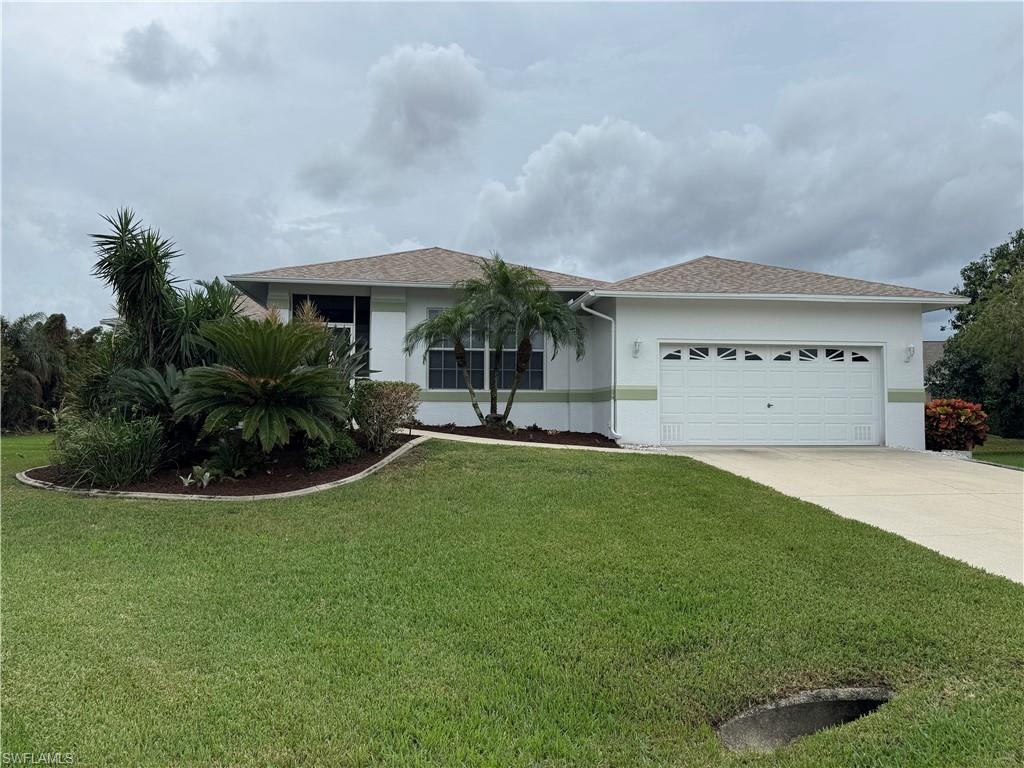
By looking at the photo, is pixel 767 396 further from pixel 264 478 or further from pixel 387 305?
pixel 264 478

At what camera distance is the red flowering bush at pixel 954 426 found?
543 inches

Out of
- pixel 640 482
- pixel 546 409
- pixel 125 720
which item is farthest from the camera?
pixel 546 409

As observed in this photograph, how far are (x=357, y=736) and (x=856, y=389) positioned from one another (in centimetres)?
1425

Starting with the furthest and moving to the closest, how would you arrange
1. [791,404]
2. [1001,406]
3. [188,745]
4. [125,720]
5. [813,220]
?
1. [1001,406]
2. [813,220]
3. [791,404]
4. [125,720]
5. [188,745]

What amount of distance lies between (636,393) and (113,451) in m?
9.78

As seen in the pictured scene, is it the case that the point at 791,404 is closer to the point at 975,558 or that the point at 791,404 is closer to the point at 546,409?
the point at 546,409

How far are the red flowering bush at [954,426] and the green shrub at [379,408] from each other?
12.0 meters

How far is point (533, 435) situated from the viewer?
13.4 m

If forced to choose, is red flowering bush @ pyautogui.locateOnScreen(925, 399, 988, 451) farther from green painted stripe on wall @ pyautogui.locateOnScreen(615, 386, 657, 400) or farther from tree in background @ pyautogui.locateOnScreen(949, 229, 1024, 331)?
tree in background @ pyautogui.locateOnScreen(949, 229, 1024, 331)

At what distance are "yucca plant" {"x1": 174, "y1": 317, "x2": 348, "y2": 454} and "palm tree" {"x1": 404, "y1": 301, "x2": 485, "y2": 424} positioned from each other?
14.8ft

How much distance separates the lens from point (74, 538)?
6191mm

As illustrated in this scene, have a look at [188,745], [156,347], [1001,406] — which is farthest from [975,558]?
[1001,406]

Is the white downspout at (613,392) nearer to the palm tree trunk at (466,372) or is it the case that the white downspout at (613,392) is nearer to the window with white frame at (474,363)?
the window with white frame at (474,363)

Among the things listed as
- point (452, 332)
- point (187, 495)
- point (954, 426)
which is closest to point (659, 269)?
point (452, 332)
